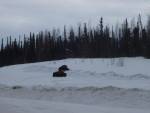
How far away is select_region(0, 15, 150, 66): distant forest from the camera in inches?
3186

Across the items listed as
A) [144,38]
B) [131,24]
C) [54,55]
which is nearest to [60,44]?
[54,55]

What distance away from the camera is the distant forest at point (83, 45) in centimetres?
8092

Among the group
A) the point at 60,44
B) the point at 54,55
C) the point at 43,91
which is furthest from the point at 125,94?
the point at 60,44

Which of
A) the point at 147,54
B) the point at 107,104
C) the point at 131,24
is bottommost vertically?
the point at 107,104

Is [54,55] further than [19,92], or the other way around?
[54,55]

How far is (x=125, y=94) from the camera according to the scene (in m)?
18.7

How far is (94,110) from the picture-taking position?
14242mm

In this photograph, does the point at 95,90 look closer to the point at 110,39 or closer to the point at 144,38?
the point at 144,38

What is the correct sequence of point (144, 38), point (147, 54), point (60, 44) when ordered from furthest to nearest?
point (60, 44)
point (144, 38)
point (147, 54)

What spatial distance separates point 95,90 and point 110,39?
79.3 meters

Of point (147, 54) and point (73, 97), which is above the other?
point (147, 54)

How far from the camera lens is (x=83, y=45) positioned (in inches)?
3661

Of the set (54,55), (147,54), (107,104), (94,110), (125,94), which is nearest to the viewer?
(94,110)

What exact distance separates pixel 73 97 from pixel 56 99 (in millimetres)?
893
